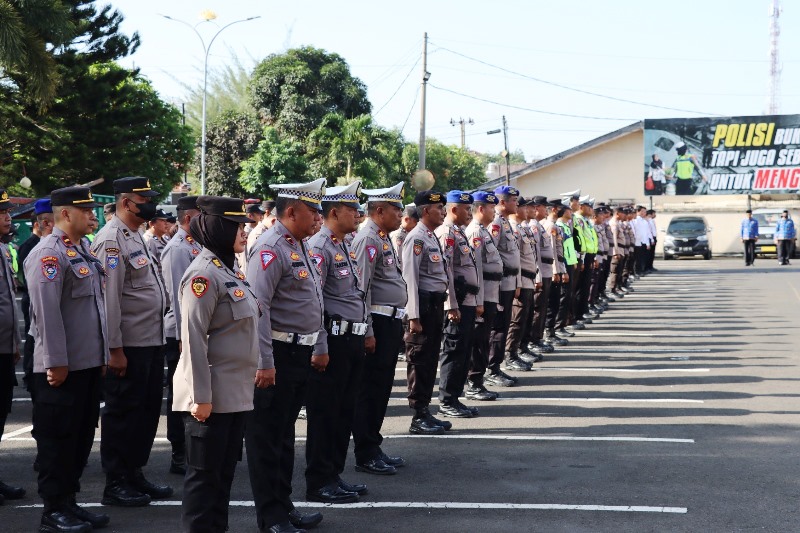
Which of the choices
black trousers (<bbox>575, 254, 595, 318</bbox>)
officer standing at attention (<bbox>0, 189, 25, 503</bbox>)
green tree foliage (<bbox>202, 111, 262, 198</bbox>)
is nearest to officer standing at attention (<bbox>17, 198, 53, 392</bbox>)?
officer standing at attention (<bbox>0, 189, 25, 503</bbox>)

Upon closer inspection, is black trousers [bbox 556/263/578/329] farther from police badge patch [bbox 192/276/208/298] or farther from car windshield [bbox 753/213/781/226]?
car windshield [bbox 753/213/781/226]

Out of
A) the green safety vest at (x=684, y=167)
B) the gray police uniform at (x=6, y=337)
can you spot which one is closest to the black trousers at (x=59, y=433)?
the gray police uniform at (x=6, y=337)

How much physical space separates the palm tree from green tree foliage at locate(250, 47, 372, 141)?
65.4 feet

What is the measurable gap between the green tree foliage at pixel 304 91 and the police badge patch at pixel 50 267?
116 ft

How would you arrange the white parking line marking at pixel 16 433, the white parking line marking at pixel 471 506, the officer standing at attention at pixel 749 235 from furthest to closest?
the officer standing at attention at pixel 749 235
the white parking line marking at pixel 16 433
the white parking line marking at pixel 471 506

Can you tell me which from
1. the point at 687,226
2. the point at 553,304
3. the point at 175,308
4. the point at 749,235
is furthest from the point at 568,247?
the point at 687,226

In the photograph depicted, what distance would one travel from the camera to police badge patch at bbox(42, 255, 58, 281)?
5985mm

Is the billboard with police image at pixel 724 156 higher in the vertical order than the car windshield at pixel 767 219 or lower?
higher

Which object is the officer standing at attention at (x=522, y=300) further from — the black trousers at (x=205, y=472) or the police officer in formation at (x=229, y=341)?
the black trousers at (x=205, y=472)

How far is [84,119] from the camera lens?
98.2 ft

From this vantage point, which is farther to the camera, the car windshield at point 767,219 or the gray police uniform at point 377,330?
the car windshield at point 767,219

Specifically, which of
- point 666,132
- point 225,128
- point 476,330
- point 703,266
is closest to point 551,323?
point 476,330

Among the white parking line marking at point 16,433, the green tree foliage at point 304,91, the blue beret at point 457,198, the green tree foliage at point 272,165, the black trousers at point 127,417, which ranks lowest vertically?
the white parking line marking at point 16,433

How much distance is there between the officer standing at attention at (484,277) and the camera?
1023 cm
